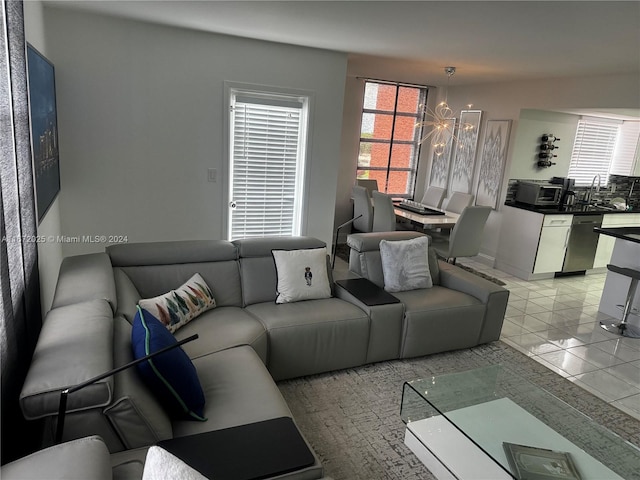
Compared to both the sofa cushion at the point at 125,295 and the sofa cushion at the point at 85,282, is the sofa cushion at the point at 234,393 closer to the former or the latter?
the sofa cushion at the point at 125,295

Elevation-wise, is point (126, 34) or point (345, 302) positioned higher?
point (126, 34)

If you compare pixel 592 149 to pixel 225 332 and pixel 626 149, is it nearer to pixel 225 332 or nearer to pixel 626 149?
pixel 626 149

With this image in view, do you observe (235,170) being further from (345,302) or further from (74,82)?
(345,302)

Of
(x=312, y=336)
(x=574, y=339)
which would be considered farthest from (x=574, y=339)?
(x=312, y=336)

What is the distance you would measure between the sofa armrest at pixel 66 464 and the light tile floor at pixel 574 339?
323 cm

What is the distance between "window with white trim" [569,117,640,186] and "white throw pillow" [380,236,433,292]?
3881mm

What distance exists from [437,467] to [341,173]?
16.7 ft

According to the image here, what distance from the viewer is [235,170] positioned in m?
4.37

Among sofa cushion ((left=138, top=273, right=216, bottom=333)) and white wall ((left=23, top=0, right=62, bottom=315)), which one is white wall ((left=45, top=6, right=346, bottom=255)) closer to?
white wall ((left=23, top=0, right=62, bottom=315))

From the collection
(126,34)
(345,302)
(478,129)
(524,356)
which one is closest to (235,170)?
(126,34)

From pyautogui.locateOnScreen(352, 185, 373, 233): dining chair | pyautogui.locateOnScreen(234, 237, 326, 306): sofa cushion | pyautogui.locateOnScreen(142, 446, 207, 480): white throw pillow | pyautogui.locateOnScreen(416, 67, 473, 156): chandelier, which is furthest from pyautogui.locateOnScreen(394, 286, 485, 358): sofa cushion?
pyautogui.locateOnScreen(416, 67, 473, 156): chandelier

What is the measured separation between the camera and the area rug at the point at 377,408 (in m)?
2.28

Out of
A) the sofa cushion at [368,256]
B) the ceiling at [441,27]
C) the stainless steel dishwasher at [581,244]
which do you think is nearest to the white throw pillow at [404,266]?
the sofa cushion at [368,256]

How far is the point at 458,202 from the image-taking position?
245 inches
